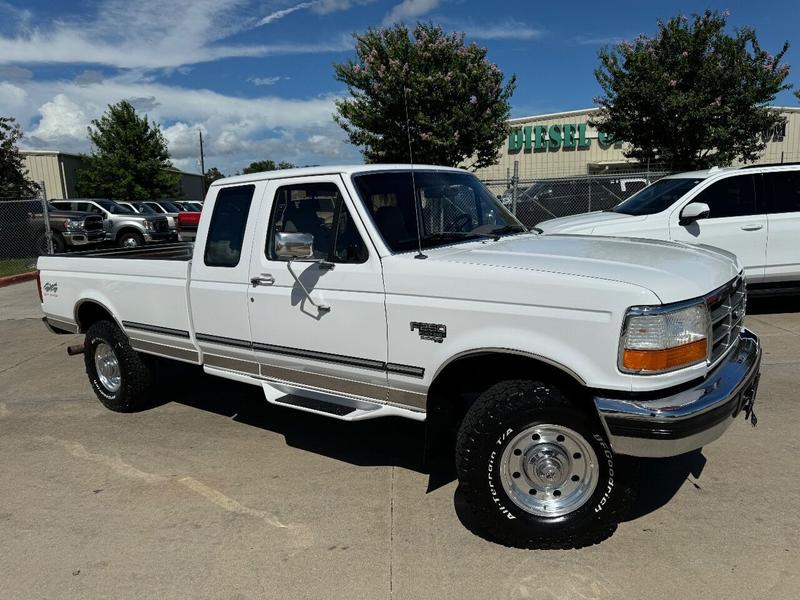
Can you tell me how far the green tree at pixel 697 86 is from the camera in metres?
15.5

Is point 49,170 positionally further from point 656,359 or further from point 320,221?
point 656,359

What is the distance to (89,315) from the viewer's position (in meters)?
5.71

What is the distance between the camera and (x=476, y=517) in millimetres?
3193

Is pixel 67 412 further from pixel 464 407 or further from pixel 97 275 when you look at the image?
pixel 464 407

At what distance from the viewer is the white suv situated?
766cm

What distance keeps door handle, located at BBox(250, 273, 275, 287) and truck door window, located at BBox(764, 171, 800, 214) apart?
21.9 ft

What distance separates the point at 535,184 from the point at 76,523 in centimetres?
1252

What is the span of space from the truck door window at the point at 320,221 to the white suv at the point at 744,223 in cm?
432

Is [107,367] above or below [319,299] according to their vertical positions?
below

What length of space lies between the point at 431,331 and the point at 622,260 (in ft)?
3.40

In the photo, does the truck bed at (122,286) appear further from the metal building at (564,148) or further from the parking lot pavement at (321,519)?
the metal building at (564,148)

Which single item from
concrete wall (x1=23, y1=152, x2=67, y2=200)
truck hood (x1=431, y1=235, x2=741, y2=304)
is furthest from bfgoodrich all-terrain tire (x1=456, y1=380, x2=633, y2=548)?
concrete wall (x1=23, y1=152, x2=67, y2=200)

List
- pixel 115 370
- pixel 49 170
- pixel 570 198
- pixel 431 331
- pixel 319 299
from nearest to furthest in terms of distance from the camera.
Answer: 1. pixel 431 331
2. pixel 319 299
3. pixel 115 370
4. pixel 570 198
5. pixel 49 170

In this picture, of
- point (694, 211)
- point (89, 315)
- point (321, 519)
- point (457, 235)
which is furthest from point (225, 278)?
point (694, 211)
